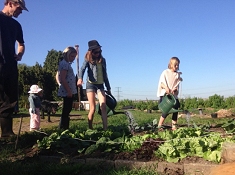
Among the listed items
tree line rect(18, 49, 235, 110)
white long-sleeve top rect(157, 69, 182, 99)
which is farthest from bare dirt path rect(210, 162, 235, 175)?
tree line rect(18, 49, 235, 110)

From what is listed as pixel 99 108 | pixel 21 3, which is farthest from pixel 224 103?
pixel 21 3

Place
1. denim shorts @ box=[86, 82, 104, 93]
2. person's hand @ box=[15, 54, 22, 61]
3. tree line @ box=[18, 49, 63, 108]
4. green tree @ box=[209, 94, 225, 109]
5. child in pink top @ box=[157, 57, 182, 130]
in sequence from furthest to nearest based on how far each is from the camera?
tree line @ box=[18, 49, 63, 108] < green tree @ box=[209, 94, 225, 109] < child in pink top @ box=[157, 57, 182, 130] < denim shorts @ box=[86, 82, 104, 93] < person's hand @ box=[15, 54, 22, 61]

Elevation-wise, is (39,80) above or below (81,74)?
above

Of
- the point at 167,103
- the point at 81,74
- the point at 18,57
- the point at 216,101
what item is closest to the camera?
the point at 18,57

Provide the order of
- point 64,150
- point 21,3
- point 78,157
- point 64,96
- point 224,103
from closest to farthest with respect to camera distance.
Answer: point 78,157 < point 64,150 < point 21,3 < point 64,96 < point 224,103

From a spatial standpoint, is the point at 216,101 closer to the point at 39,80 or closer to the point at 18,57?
the point at 39,80

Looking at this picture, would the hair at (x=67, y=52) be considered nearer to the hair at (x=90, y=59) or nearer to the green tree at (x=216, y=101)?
the hair at (x=90, y=59)

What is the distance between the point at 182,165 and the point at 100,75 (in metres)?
3.02

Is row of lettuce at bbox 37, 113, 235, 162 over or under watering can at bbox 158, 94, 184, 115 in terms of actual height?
under

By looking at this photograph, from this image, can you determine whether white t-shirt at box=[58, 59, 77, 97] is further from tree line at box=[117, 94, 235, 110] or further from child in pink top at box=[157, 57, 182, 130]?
tree line at box=[117, 94, 235, 110]

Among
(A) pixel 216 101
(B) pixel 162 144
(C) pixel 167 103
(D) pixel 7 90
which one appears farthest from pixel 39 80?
(B) pixel 162 144

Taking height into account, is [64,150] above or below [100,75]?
below

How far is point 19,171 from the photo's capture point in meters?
2.83

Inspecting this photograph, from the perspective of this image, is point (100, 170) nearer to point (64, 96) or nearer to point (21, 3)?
point (64, 96)
